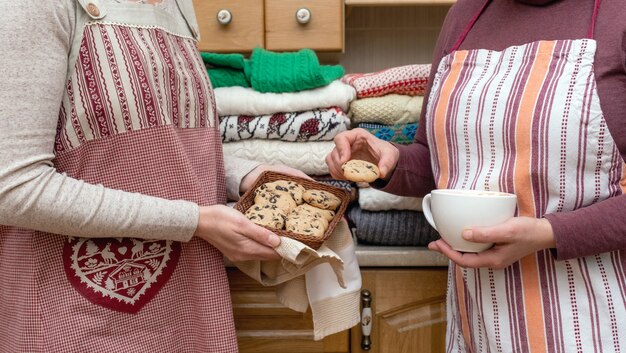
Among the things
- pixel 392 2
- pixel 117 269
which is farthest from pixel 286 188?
pixel 392 2

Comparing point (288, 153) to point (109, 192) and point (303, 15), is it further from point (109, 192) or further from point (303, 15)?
point (109, 192)

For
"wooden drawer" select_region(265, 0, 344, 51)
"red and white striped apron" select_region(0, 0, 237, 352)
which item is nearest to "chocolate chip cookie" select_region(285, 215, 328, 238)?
"red and white striped apron" select_region(0, 0, 237, 352)

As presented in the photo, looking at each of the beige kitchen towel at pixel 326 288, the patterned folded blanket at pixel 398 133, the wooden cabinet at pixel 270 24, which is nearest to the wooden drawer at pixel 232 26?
the wooden cabinet at pixel 270 24

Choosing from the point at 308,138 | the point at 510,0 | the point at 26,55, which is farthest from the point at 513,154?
the point at 26,55

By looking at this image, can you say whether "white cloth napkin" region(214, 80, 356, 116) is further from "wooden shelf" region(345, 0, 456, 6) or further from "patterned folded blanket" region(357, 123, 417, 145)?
"wooden shelf" region(345, 0, 456, 6)

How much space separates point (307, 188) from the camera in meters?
0.89

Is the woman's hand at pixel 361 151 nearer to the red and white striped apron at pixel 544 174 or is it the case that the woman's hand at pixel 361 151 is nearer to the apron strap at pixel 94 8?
the red and white striped apron at pixel 544 174

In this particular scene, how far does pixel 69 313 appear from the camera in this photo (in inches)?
26.5

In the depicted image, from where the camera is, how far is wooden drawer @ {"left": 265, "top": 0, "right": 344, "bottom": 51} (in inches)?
47.6

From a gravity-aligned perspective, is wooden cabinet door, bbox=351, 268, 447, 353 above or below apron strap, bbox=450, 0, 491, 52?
below

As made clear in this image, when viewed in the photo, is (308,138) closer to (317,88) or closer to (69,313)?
(317,88)

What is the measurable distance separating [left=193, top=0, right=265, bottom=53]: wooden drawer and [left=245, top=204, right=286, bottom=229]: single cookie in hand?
22.8 inches

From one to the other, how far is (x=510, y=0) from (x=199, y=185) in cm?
55

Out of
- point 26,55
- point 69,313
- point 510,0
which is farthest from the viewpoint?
point 510,0
